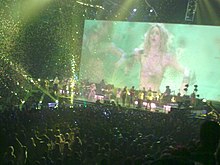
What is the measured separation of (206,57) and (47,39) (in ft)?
29.2

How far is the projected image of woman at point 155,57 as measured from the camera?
63.6 ft

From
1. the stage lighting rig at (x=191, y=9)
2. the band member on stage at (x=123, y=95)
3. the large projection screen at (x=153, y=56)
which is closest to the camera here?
the stage lighting rig at (x=191, y=9)

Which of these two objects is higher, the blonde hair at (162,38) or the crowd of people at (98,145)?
the blonde hair at (162,38)

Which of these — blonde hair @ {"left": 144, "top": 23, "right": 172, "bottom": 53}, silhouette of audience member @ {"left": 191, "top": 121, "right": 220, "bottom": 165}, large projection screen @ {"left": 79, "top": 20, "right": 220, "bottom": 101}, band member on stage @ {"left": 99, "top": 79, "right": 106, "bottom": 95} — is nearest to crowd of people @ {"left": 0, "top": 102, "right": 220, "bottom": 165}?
silhouette of audience member @ {"left": 191, "top": 121, "right": 220, "bottom": 165}

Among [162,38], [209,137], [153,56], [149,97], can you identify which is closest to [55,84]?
[149,97]

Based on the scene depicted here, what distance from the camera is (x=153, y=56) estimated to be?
19.8 m

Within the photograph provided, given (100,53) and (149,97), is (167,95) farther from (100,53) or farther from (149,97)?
(100,53)

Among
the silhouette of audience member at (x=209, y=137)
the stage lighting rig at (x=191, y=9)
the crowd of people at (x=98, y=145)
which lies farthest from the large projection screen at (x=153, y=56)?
the silhouette of audience member at (x=209, y=137)

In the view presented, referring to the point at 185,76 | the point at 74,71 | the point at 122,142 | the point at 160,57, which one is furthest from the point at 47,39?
the point at 122,142

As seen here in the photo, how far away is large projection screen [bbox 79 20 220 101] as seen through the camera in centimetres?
1775

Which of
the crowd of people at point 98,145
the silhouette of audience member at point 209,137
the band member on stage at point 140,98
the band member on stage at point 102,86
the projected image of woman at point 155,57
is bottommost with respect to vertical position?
the crowd of people at point 98,145

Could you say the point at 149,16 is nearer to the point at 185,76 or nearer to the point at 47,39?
the point at 185,76

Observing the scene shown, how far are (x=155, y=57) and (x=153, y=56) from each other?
0.15 meters

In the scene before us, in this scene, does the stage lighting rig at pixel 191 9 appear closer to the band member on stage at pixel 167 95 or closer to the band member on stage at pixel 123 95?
the band member on stage at pixel 167 95
